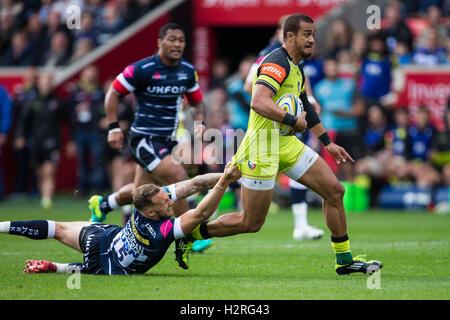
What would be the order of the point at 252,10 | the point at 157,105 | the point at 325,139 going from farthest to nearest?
1. the point at 252,10
2. the point at 157,105
3. the point at 325,139

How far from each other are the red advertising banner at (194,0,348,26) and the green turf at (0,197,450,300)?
29.2 ft

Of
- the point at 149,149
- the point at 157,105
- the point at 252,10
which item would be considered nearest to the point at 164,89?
the point at 157,105

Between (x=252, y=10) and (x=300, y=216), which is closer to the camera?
(x=300, y=216)

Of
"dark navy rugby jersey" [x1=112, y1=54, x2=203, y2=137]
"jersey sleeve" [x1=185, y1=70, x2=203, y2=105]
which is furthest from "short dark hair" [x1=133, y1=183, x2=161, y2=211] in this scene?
"jersey sleeve" [x1=185, y1=70, x2=203, y2=105]

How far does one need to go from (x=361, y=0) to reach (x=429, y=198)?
5.72 m

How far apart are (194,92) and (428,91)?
29.6 ft

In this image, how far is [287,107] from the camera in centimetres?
754

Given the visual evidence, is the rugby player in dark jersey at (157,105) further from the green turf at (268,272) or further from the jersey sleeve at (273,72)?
the jersey sleeve at (273,72)

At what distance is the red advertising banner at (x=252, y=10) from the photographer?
20484 mm

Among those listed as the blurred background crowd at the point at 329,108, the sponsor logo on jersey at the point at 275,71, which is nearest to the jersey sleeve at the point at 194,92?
the sponsor logo on jersey at the point at 275,71

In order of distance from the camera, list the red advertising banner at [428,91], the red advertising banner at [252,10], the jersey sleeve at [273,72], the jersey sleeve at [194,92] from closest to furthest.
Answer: the jersey sleeve at [273,72] < the jersey sleeve at [194,92] < the red advertising banner at [428,91] < the red advertising banner at [252,10]

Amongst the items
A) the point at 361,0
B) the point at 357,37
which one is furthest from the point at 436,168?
the point at 361,0

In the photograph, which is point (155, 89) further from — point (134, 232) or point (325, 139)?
point (134, 232)

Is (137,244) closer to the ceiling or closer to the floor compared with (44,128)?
closer to the floor
